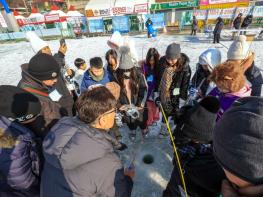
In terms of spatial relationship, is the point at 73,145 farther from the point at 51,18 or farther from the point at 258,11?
the point at 51,18

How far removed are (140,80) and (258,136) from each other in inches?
89.1

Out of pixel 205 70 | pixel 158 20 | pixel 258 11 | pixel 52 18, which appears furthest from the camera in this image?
pixel 52 18

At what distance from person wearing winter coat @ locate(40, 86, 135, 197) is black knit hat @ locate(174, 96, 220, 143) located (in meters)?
0.63

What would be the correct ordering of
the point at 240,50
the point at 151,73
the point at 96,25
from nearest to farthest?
the point at 240,50 → the point at 151,73 → the point at 96,25

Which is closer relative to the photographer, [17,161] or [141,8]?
[17,161]

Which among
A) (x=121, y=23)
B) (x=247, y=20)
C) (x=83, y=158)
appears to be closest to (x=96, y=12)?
(x=121, y=23)

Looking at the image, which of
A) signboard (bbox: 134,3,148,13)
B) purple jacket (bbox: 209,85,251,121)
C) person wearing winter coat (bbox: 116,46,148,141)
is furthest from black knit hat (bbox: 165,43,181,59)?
signboard (bbox: 134,3,148,13)

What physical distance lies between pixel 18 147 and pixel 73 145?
61 cm

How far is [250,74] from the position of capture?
A: 7.92 feet

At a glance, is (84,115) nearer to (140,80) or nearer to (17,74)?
(140,80)

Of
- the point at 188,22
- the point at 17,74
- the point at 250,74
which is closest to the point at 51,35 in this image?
the point at 17,74

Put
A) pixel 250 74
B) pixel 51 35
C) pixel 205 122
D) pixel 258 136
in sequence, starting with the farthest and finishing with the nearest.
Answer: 1. pixel 51 35
2. pixel 250 74
3. pixel 205 122
4. pixel 258 136

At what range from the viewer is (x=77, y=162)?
107 centimetres

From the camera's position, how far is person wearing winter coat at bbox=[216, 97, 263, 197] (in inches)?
23.6
